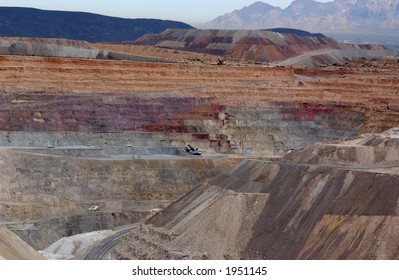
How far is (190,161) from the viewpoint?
2409 inches

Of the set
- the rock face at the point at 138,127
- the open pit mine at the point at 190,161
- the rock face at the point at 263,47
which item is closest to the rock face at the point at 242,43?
the rock face at the point at 263,47

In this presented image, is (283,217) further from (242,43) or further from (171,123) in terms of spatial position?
(242,43)

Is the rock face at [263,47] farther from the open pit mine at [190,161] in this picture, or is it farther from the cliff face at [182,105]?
the cliff face at [182,105]

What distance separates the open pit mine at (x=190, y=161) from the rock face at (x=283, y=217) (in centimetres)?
7

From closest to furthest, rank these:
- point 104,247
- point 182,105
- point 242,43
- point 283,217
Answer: point 283,217 < point 104,247 < point 182,105 < point 242,43

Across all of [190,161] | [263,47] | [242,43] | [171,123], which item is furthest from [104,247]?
[242,43]

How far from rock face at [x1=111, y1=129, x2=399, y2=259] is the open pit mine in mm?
75

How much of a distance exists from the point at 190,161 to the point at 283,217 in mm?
22720

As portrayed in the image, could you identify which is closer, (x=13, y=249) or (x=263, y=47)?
(x=13, y=249)

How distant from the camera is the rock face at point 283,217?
35.5 metres

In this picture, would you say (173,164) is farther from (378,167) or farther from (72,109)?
(378,167)

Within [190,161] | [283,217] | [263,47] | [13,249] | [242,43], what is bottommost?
[190,161]
